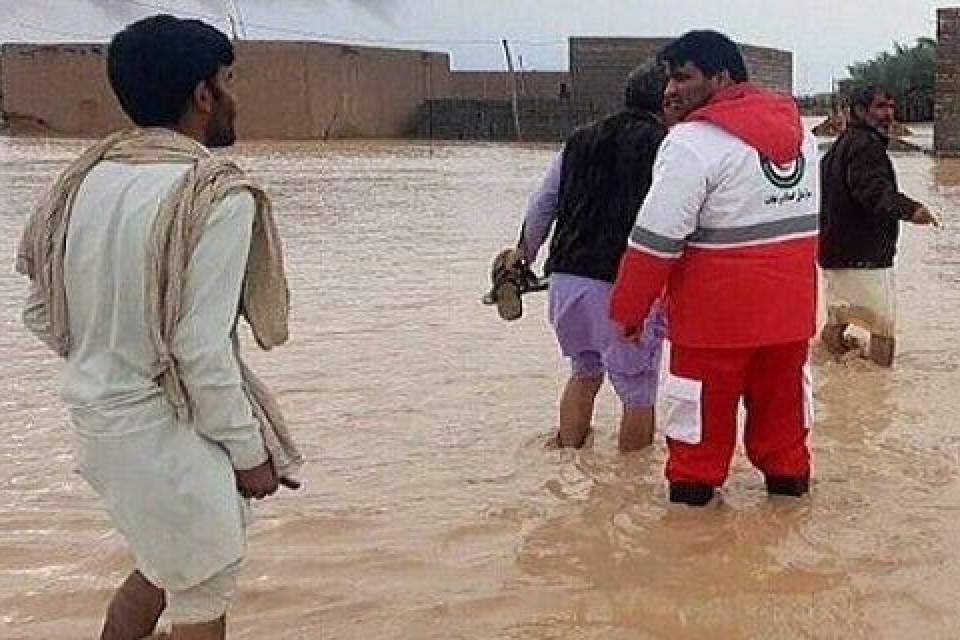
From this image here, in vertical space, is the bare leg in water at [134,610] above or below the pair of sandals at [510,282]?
below

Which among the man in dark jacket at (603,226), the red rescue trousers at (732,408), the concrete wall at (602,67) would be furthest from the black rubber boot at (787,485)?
the concrete wall at (602,67)

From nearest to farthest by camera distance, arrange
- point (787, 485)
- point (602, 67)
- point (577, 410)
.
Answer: point (787, 485), point (577, 410), point (602, 67)

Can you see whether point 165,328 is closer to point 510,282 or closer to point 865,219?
point 510,282

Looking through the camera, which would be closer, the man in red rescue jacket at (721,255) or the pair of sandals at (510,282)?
the man in red rescue jacket at (721,255)

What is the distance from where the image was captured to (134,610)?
3.64 m

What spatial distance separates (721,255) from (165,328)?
232cm

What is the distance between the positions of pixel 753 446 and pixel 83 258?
2854mm

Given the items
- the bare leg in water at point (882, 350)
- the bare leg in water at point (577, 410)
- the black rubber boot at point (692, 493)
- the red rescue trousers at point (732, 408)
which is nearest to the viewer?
the red rescue trousers at point (732, 408)

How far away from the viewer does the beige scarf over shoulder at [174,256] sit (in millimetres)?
2965

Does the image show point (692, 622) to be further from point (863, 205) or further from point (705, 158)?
point (863, 205)

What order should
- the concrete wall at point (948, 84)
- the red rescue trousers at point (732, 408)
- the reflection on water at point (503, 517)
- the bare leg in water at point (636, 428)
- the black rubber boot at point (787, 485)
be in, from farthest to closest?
the concrete wall at point (948, 84)
the bare leg in water at point (636, 428)
the black rubber boot at point (787, 485)
the red rescue trousers at point (732, 408)
the reflection on water at point (503, 517)

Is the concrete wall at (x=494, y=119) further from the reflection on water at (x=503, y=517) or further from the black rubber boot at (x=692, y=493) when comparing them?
the black rubber boot at (x=692, y=493)

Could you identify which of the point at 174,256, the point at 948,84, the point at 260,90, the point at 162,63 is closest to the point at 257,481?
the point at 174,256

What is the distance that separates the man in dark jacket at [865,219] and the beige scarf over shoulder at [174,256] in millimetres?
4607
